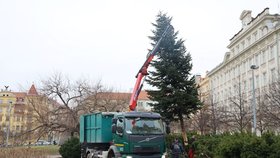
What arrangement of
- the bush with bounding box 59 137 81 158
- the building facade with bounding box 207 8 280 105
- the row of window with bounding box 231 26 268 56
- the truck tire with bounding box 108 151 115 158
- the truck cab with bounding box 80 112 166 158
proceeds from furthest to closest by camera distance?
1. the row of window with bounding box 231 26 268 56
2. the building facade with bounding box 207 8 280 105
3. the bush with bounding box 59 137 81 158
4. the truck tire with bounding box 108 151 115 158
5. the truck cab with bounding box 80 112 166 158

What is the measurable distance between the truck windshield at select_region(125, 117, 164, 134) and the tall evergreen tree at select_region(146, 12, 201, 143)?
9.95m

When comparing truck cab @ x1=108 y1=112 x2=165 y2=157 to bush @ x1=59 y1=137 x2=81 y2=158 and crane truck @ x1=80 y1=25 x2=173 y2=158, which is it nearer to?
crane truck @ x1=80 y1=25 x2=173 y2=158

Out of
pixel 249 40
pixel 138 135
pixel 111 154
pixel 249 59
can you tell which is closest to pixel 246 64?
pixel 249 59

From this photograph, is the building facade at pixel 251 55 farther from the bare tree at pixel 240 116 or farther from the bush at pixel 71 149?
the bush at pixel 71 149

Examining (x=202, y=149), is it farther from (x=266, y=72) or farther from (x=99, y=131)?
(x=266, y=72)

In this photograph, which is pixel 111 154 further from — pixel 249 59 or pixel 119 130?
pixel 249 59

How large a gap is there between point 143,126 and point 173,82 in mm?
11600

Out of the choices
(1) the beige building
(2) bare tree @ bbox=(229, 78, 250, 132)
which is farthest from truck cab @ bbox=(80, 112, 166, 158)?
(1) the beige building

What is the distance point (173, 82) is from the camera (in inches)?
1071

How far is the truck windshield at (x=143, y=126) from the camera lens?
15828mm

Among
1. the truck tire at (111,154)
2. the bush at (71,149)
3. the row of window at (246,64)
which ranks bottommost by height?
the bush at (71,149)

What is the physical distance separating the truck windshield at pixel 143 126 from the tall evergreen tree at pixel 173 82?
9954 mm

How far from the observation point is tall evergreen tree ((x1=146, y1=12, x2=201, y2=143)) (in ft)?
87.0

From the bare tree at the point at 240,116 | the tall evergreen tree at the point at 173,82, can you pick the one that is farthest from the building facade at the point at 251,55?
the tall evergreen tree at the point at 173,82
